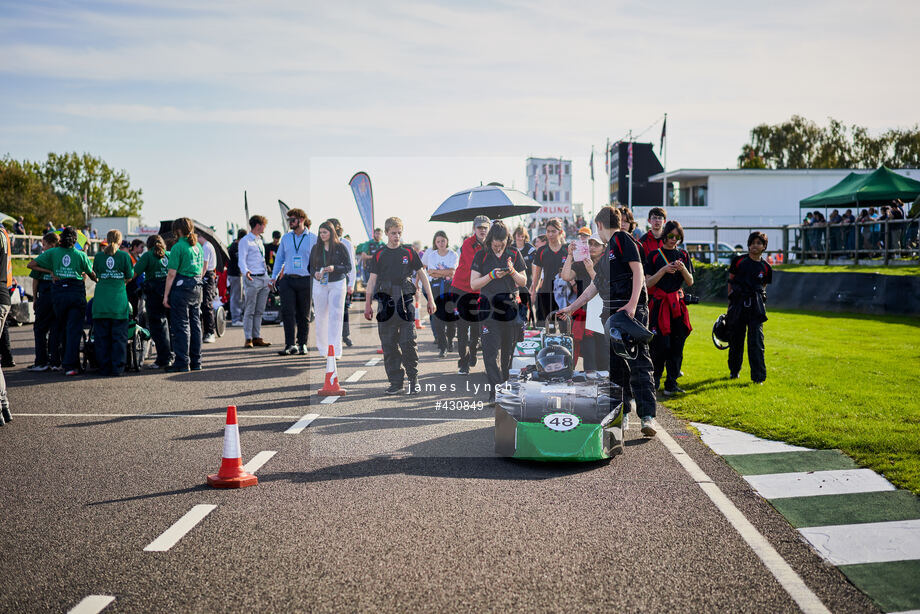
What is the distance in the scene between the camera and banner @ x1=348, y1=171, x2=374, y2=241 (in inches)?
740

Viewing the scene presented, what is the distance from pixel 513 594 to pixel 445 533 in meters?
0.99

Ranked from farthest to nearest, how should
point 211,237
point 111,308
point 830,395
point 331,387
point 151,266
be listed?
point 211,237
point 151,266
point 111,308
point 331,387
point 830,395

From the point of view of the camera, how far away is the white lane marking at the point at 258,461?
6.46m

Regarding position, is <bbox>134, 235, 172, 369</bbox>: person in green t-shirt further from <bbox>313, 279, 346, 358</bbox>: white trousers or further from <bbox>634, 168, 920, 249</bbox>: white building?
<bbox>634, 168, 920, 249</bbox>: white building

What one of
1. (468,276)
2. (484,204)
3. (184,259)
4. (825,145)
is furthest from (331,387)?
(825,145)

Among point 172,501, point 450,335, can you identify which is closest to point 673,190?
point 450,335

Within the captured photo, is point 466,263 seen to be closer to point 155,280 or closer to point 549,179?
point 155,280

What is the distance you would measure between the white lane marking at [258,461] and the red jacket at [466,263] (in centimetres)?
349

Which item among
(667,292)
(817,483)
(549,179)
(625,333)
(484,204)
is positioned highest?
(549,179)

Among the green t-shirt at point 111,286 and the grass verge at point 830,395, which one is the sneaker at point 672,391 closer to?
the grass verge at point 830,395

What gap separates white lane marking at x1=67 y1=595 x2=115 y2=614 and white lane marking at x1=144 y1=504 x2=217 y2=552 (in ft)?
2.19

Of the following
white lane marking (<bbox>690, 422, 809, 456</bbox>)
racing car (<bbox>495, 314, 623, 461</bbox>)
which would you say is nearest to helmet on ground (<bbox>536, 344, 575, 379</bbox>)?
racing car (<bbox>495, 314, 623, 461</bbox>)

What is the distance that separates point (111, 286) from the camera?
11.7 metres

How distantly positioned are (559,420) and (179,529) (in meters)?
3.00
